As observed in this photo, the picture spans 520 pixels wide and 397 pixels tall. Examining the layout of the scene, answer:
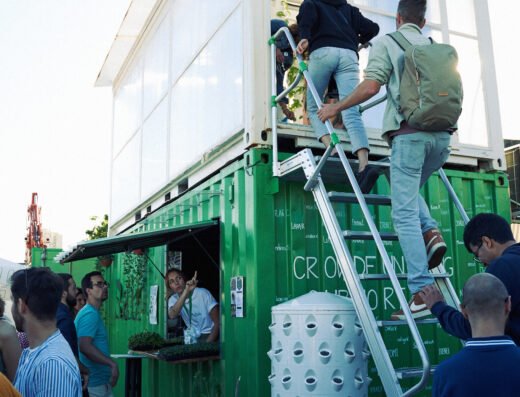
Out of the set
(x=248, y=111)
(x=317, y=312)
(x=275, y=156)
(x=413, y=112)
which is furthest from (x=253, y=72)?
(x=317, y=312)

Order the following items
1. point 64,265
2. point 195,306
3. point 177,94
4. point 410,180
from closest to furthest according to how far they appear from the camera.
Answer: point 410,180
point 195,306
point 177,94
point 64,265

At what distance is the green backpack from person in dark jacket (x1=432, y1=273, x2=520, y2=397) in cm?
149

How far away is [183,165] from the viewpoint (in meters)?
7.10

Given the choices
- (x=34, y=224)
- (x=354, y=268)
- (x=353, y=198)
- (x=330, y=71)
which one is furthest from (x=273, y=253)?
(x=34, y=224)

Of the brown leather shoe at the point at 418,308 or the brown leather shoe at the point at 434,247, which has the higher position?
the brown leather shoe at the point at 434,247

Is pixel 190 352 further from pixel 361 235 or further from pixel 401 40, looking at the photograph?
pixel 401 40

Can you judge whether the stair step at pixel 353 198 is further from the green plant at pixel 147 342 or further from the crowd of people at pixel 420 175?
the green plant at pixel 147 342

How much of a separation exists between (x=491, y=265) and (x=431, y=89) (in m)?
1.28

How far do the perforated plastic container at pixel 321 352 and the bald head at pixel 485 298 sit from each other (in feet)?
5.05

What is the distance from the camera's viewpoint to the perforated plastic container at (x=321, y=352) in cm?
379

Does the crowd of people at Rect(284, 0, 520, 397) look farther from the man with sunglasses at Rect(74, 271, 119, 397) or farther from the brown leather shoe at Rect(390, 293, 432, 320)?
the man with sunglasses at Rect(74, 271, 119, 397)

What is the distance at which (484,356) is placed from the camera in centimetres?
225

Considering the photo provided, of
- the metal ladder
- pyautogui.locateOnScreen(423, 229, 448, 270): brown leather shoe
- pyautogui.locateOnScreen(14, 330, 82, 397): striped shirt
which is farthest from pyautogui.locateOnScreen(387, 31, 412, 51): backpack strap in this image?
pyautogui.locateOnScreen(14, 330, 82, 397): striped shirt

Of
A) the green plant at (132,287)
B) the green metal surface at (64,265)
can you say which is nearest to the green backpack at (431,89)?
the green plant at (132,287)
